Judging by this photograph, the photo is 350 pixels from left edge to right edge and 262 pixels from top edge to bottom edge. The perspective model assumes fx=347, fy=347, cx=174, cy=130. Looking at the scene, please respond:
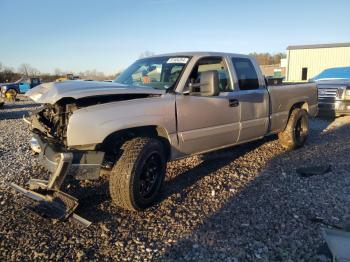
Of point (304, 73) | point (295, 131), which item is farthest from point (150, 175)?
point (304, 73)

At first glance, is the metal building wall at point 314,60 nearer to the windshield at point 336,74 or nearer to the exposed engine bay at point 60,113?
the windshield at point 336,74

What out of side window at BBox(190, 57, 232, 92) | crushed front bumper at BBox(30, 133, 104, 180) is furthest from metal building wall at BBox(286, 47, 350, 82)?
crushed front bumper at BBox(30, 133, 104, 180)

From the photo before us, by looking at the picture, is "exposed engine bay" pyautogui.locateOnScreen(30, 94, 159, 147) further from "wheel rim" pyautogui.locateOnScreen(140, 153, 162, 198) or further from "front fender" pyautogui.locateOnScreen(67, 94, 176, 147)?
"wheel rim" pyautogui.locateOnScreen(140, 153, 162, 198)

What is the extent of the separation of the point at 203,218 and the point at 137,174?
2.89ft

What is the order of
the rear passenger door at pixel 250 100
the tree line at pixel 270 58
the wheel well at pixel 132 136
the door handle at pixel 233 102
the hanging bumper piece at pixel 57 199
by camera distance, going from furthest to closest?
the tree line at pixel 270 58 → the rear passenger door at pixel 250 100 → the door handle at pixel 233 102 → the wheel well at pixel 132 136 → the hanging bumper piece at pixel 57 199

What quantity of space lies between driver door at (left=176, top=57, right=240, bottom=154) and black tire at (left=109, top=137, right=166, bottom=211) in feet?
1.64

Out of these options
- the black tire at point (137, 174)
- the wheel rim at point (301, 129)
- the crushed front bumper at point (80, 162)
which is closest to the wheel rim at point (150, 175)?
the black tire at point (137, 174)

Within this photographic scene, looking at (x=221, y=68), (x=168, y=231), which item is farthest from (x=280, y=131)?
(x=168, y=231)

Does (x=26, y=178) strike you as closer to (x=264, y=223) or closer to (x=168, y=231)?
(x=168, y=231)

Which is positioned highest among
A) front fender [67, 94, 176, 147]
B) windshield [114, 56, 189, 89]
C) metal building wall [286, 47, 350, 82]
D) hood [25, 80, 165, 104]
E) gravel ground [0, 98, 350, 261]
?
metal building wall [286, 47, 350, 82]

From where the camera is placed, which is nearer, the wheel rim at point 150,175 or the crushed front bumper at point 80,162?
the crushed front bumper at point 80,162

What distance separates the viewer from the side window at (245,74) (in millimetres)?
5488

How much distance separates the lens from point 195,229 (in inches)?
141

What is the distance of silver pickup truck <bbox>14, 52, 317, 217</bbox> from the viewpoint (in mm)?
3590
